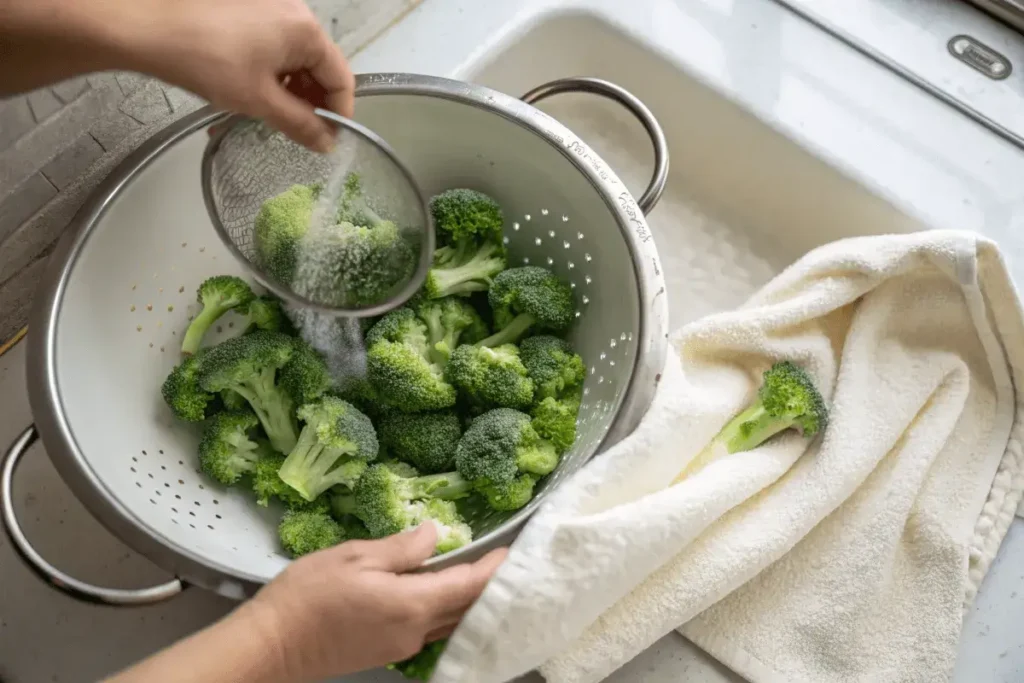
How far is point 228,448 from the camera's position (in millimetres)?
758

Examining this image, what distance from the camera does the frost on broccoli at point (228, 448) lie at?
0.75 m

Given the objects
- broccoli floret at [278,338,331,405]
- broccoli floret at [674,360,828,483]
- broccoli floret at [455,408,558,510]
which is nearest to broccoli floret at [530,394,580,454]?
broccoli floret at [455,408,558,510]

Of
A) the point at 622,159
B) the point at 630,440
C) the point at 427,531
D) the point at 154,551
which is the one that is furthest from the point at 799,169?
the point at 154,551

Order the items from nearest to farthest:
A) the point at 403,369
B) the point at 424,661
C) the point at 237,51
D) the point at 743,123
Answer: the point at 237,51
the point at 424,661
the point at 403,369
the point at 743,123

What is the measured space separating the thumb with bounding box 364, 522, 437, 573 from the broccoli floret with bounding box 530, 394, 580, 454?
17 centimetres

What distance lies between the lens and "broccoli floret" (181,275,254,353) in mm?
789

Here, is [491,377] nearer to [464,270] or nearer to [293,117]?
[464,270]

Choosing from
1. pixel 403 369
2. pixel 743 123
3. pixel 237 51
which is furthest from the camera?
pixel 743 123

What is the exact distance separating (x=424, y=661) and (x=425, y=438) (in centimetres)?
21

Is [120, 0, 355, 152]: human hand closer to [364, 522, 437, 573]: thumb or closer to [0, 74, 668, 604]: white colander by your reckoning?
[0, 74, 668, 604]: white colander

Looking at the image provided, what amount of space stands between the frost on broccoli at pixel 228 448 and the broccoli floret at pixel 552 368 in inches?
10.8

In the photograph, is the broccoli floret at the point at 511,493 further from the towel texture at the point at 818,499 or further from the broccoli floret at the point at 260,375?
the broccoli floret at the point at 260,375

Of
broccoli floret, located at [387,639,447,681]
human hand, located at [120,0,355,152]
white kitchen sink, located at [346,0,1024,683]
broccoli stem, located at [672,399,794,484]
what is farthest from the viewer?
white kitchen sink, located at [346,0,1024,683]

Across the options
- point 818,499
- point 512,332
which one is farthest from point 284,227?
point 818,499
